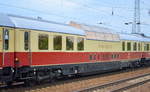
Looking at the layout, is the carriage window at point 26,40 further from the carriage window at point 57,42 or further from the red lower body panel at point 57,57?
the carriage window at point 57,42

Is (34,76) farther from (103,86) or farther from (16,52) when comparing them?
(103,86)

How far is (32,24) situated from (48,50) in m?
1.78

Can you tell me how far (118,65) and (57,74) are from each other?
9.33 metres

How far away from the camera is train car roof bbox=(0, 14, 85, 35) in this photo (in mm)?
13081

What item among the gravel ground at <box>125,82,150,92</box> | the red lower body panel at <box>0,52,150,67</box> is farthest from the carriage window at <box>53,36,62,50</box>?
the gravel ground at <box>125,82,150,92</box>

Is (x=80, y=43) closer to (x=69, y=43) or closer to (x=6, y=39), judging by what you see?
(x=69, y=43)

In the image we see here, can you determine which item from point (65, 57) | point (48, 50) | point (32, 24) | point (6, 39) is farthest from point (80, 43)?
point (6, 39)

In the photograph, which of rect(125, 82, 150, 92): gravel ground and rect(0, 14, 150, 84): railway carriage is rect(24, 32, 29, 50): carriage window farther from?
rect(125, 82, 150, 92): gravel ground

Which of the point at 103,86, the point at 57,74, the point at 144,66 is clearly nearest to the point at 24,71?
the point at 57,74

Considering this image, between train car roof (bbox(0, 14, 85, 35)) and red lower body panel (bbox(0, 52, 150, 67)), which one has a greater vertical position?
train car roof (bbox(0, 14, 85, 35))

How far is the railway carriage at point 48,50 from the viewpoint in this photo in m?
13.0

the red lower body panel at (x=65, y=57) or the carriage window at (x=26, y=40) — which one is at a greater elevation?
the carriage window at (x=26, y=40)

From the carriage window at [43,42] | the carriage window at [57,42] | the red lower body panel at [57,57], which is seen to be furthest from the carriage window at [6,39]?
the carriage window at [57,42]

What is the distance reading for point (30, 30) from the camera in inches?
562
